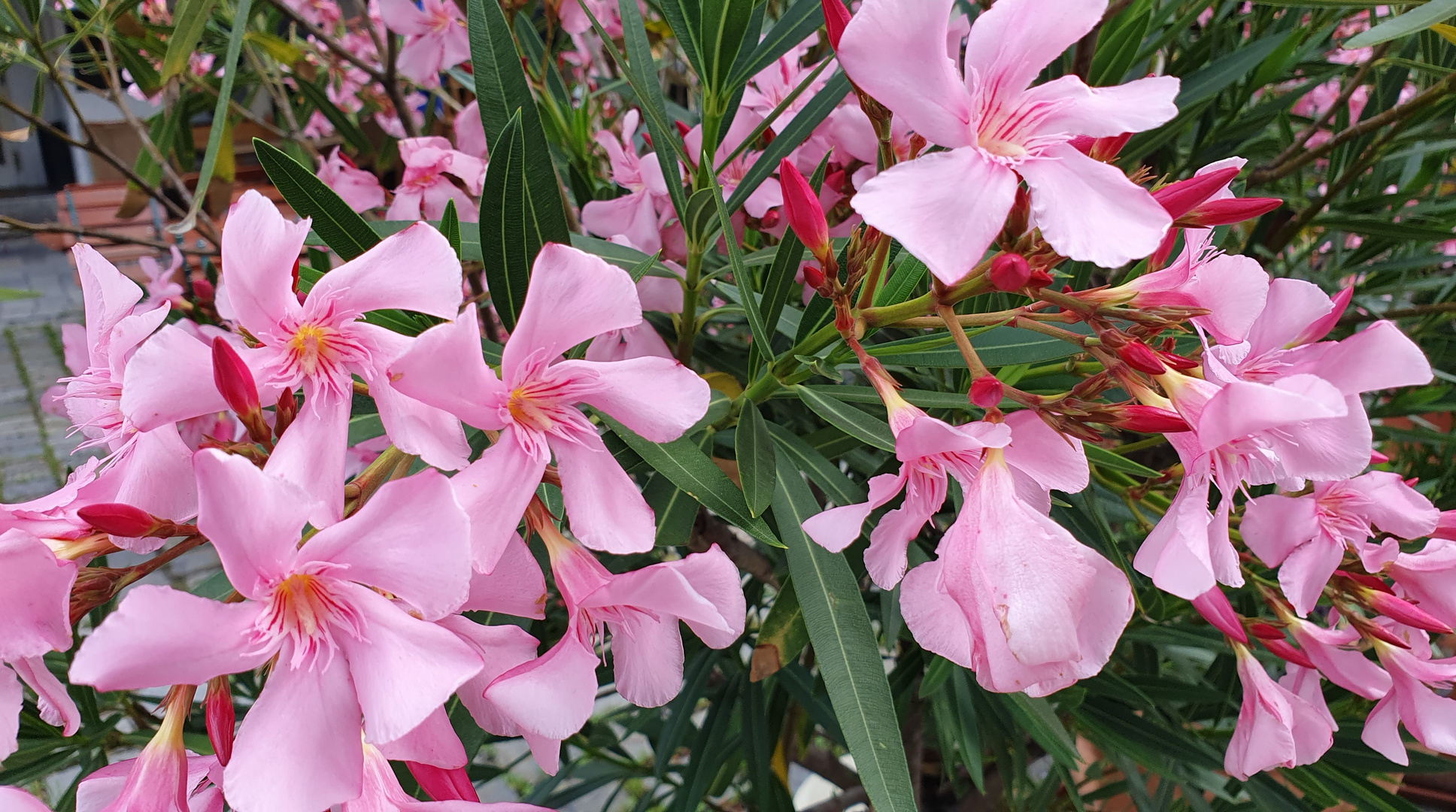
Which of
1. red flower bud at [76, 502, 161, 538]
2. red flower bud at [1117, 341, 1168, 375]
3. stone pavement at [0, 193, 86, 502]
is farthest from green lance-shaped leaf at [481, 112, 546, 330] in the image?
stone pavement at [0, 193, 86, 502]

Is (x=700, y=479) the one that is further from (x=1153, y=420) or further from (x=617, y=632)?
(x=1153, y=420)

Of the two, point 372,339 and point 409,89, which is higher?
point 372,339

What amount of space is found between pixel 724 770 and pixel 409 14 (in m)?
1.10

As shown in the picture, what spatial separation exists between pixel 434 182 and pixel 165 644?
563 mm

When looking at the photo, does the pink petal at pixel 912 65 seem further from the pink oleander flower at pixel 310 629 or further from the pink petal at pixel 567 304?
the pink oleander flower at pixel 310 629

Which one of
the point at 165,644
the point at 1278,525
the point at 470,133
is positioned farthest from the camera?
the point at 470,133

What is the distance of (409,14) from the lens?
3.30 ft

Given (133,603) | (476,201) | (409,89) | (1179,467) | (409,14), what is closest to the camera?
(133,603)

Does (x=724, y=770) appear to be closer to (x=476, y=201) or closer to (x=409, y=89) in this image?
(x=476, y=201)

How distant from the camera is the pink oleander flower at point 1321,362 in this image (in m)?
0.40

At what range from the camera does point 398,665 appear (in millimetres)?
352

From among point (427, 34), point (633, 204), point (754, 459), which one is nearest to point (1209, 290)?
point (754, 459)

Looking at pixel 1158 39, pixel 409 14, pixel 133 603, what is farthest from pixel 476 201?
pixel 1158 39

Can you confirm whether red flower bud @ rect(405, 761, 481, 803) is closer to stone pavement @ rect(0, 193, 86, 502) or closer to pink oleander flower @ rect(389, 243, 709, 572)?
pink oleander flower @ rect(389, 243, 709, 572)
